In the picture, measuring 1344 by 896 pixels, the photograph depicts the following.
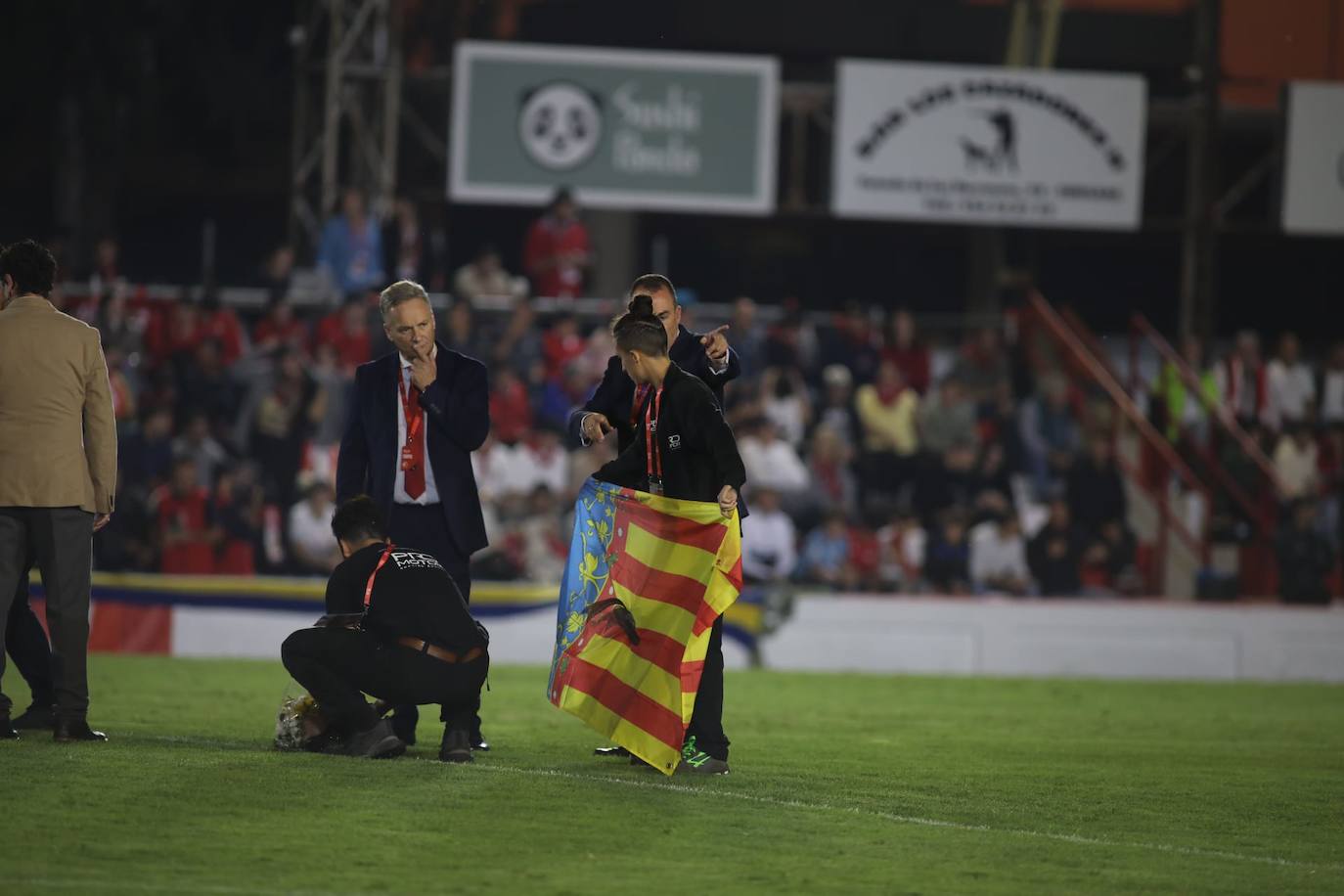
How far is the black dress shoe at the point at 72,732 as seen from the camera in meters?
9.28

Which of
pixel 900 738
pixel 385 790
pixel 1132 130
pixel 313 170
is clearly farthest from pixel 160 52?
pixel 385 790

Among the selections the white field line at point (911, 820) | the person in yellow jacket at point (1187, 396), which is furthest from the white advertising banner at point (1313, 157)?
the white field line at point (911, 820)

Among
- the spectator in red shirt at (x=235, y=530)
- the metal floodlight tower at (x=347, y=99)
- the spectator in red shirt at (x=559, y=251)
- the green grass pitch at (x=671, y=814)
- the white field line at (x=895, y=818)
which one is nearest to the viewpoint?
the green grass pitch at (x=671, y=814)

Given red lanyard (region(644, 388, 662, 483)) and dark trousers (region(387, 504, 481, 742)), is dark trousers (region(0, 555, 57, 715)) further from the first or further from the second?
red lanyard (region(644, 388, 662, 483))

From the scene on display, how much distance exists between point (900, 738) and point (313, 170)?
13648 mm

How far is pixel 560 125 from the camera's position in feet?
74.3

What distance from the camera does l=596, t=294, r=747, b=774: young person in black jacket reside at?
29.5 feet

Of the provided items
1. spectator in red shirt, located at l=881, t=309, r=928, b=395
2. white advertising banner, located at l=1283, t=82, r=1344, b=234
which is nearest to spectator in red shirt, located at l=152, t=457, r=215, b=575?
spectator in red shirt, located at l=881, t=309, r=928, b=395

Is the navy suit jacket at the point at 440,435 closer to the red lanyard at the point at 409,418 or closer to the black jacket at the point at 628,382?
the red lanyard at the point at 409,418

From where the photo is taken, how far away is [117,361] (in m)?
19.8

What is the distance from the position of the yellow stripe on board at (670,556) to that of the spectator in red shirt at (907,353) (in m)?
12.9

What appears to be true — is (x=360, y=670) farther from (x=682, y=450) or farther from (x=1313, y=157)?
(x=1313, y=157)

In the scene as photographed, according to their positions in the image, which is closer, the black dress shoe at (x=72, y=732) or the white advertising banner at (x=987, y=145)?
the black dress shoe at (x=72, y=732)

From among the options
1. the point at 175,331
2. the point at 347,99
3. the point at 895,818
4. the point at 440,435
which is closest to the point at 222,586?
the point at 175,331
